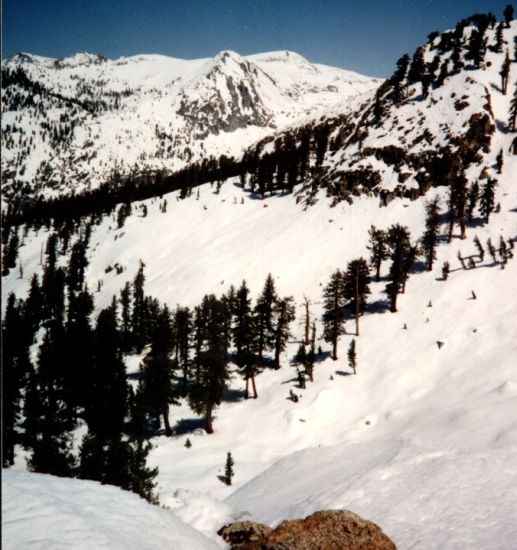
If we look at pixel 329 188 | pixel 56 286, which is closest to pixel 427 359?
pixel 329 188

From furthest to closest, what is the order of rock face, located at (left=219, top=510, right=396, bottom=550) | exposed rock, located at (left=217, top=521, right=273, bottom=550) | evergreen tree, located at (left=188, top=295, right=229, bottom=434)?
evergreen tree, located at (left=188, top=295, right=229, bottom=434)
exposed rock, located at (left=217, top=521, right=273, bottom=550)
rock face, located at (left=219, top=510, right=396, bottom=550)

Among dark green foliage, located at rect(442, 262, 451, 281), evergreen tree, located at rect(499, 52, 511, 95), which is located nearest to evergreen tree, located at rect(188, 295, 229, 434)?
dark green foliage, located at rect(442, 262, 451, 281)

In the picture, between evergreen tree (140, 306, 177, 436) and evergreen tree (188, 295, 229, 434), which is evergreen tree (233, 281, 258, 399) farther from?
evergreen tree (140, 306, 177, 436)

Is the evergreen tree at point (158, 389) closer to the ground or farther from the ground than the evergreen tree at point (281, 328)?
closer to the ground

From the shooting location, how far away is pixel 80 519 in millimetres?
10219

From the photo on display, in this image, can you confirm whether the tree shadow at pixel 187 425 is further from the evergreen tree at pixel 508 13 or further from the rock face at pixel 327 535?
the evergreen tree at pixel 508 13

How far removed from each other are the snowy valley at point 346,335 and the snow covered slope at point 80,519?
0.07 metres

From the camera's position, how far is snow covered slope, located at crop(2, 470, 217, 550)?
9180 mm

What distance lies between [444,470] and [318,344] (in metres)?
34.5

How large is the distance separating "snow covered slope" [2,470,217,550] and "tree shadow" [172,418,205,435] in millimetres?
29832

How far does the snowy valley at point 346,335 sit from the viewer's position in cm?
1382

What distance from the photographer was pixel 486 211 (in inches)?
2424

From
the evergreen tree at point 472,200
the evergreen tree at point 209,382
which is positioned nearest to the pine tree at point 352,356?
the evergreen tree at point 209,382

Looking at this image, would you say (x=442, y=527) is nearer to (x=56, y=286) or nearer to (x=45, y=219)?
(x=56, y=286)
